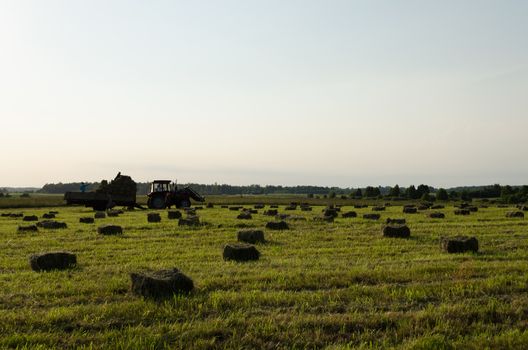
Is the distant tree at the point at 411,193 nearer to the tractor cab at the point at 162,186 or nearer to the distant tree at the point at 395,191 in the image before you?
the distant tree at the point at 395,191

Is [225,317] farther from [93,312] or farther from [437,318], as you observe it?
[437,318]

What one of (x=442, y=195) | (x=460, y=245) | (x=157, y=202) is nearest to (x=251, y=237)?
(x=460, y=245)

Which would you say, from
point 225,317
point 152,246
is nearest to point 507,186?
point 152,246

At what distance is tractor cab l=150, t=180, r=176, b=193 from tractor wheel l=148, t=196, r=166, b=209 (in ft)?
2.75

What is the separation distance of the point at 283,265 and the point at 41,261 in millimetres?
4914

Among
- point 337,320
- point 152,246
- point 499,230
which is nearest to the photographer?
point 337,320

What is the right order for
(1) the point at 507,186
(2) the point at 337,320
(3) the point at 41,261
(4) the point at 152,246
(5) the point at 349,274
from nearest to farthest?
(2) the point at 337,320, (5) the point at 349,274, (3) the point at 41,261, (4) the point at 152,246, (1) the point at 507,186

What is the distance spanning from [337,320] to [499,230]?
14.6 metres

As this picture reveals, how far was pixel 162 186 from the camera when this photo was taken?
44000 millimetres

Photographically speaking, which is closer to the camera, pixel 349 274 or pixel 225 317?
pixel 225 317

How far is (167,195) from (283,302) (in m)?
36.0

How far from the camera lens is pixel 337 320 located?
675 cm

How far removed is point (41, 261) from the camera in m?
10.7

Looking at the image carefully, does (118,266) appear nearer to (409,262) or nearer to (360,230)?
(409,262)
